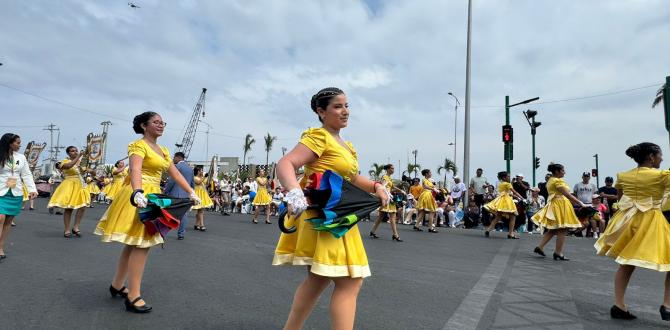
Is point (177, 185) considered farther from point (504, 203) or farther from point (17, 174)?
point (504, 203)

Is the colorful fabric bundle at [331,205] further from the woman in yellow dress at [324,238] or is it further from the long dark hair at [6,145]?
the long dark hair at [6,145]

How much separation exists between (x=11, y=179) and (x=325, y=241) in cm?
622

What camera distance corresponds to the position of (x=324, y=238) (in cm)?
268

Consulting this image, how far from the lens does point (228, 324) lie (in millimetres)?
3779

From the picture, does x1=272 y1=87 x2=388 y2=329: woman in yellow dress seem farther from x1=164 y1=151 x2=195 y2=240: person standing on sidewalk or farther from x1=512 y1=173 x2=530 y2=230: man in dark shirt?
x1=512 y1=173 x2=530 y2=230: man in dark shirt

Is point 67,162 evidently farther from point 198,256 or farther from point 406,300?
point 406,300

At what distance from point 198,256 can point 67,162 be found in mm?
4504

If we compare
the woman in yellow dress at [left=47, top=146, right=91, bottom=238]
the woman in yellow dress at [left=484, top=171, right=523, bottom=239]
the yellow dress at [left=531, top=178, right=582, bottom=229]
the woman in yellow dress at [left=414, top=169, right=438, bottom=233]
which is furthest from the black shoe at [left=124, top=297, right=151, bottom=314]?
the woman in yellow dress at [left=414, top=169, right=438, bottom=233]

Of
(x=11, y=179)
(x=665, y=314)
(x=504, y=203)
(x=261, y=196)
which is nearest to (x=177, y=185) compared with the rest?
(x=11, y=179)

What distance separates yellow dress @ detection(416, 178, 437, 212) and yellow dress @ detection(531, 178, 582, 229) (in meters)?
5.34

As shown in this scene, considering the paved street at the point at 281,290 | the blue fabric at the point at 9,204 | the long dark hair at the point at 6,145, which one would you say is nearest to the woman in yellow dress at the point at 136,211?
the paved street at the point at 281,290

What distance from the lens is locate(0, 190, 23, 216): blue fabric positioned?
21.5 feet

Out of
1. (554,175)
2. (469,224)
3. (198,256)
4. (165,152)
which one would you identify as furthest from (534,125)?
(165,152)

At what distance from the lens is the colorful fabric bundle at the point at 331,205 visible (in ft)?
8.52
